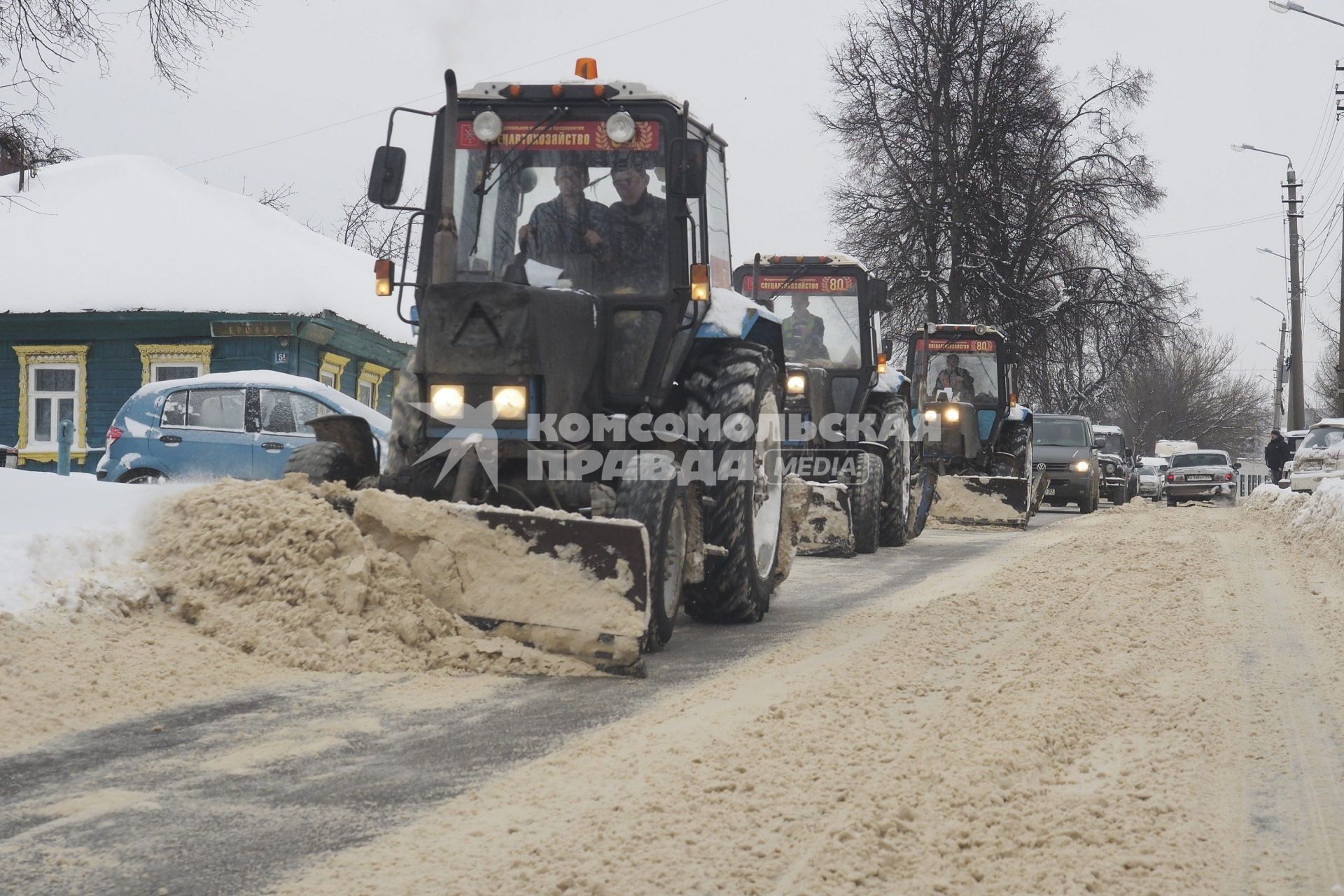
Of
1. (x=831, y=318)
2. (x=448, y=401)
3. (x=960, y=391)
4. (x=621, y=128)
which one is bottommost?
(x=448, y=401)

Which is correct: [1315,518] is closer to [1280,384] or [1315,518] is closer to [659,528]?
[659,528]

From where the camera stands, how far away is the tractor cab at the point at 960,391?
18234 mm

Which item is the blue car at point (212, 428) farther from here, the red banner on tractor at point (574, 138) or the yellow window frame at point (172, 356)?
the yellow window frame at point (172, 356)

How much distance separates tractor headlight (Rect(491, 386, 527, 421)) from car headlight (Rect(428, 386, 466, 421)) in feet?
0.50

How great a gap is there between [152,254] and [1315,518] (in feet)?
61.7

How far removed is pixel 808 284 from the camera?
573 inches

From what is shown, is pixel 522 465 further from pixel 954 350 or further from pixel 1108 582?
pixel 954 350

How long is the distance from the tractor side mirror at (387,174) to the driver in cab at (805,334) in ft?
26.3

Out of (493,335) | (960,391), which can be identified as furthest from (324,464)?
(960,391)

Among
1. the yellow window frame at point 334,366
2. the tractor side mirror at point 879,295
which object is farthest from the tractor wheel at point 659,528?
the yellow window frame at point 334,366

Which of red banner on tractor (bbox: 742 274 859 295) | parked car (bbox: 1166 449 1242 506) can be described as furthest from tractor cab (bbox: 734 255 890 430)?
parked car (bbox: 1166 449 1242 506)

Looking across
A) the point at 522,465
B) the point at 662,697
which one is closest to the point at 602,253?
the point at 522,465

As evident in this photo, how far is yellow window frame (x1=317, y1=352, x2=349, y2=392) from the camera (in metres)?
25.2

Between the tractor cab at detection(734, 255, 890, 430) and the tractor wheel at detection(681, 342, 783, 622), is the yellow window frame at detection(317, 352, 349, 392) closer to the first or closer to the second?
the tractor cab at detection(734, 255, 890, 430)
